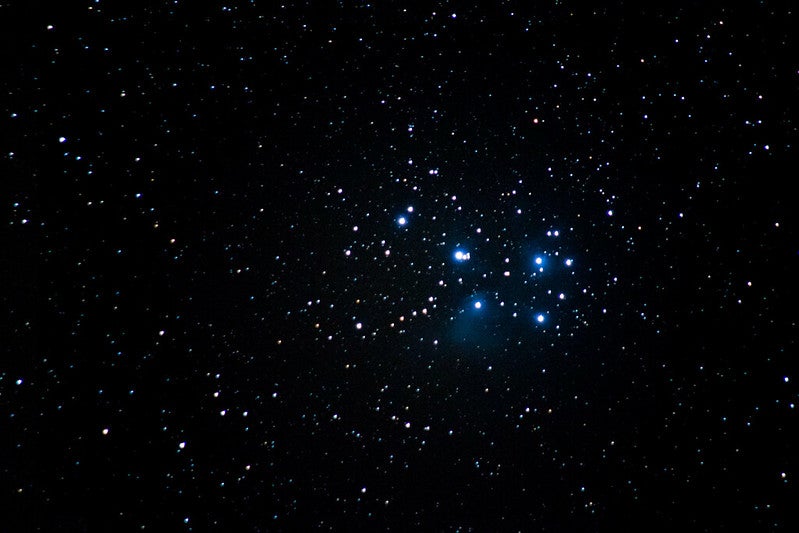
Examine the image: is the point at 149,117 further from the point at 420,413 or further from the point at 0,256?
the point at 420,413

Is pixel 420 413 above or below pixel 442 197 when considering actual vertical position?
below

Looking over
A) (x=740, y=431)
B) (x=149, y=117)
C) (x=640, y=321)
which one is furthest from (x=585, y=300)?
(x=149, y=117)

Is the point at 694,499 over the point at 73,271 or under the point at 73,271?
under

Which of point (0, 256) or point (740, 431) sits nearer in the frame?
point (0, 256)

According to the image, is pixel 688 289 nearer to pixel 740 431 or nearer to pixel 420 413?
pixel 740 431

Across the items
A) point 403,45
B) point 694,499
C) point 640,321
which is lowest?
point 694,499

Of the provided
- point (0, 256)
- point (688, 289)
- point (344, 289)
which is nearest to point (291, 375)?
point (344, 289)
